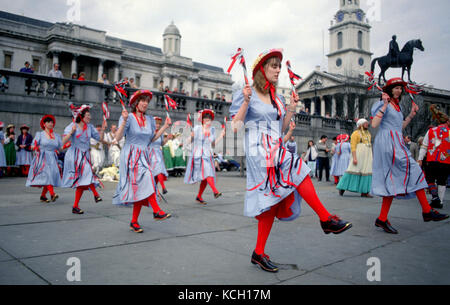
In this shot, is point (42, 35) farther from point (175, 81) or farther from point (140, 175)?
point (140, 175)

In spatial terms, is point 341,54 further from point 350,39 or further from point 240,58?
point 240,58

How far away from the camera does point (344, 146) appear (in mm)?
11297

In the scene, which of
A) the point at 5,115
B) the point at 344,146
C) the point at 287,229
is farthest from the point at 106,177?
the point at 287,229

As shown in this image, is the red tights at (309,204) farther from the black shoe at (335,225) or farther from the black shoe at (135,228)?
the black shoe at (135,228)

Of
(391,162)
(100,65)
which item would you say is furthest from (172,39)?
(391,162)

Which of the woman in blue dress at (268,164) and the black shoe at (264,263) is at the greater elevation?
the woman in blue dress at (268,164)

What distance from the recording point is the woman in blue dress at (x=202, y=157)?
752 cm

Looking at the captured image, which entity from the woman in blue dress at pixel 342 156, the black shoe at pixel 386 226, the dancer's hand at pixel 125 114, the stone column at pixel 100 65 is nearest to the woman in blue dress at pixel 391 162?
the black shoe at pixel 386 226

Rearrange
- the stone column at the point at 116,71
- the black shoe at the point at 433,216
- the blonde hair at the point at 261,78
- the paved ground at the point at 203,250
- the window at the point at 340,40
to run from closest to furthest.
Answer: the paved ground at the point at 203,250 → the blonde hair at the point at 261,78 → the black shoe at the point at 433,216 → the stone column at the point at 116,71 → the window at the point at 340,40

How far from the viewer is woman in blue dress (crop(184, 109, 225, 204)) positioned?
296 inches

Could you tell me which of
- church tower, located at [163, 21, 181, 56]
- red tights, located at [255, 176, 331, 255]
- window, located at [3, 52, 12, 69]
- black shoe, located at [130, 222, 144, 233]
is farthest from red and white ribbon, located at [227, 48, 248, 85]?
church tower, located at [163, 21, 181, 56]

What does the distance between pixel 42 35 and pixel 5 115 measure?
44.1 metres

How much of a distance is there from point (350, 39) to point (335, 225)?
94.0 metres

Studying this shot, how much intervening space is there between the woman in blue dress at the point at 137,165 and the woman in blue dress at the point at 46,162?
131 inches
